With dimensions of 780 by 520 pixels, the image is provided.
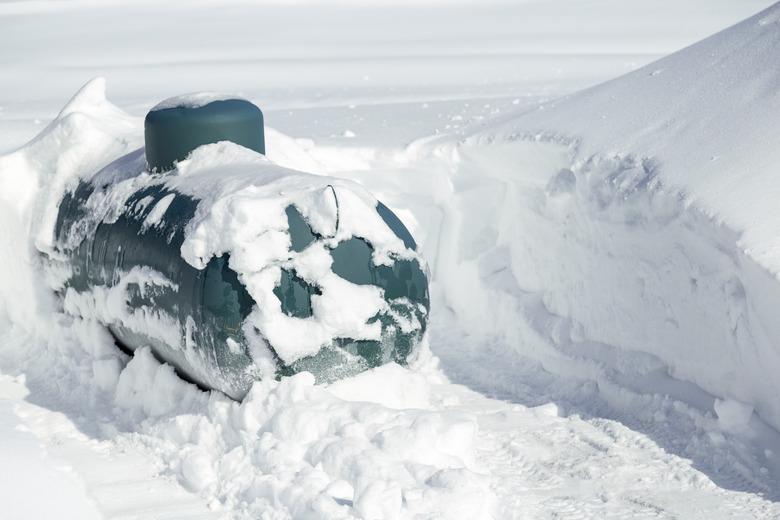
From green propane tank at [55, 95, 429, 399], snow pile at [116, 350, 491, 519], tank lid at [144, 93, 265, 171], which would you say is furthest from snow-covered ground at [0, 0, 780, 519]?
tank lid at [144, 93, 265, 171]

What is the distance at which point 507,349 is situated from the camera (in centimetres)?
693

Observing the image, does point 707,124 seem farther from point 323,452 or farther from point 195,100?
point 323,452

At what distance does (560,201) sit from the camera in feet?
23.2

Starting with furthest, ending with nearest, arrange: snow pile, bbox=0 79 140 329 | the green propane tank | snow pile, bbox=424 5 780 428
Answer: snow pile, bbox=0 79 140 329 → snow pile, bbox=424 5 780 428 → the green propane tank

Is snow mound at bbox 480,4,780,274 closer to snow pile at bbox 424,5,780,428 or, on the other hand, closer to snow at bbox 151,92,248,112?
snow pile at bbox 424,5,780,428

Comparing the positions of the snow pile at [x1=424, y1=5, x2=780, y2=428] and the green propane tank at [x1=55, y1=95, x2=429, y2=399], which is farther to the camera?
the snow pile at [x1=424, y1=5, x2=780, y2=428]

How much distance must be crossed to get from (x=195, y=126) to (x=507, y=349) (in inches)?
94.0

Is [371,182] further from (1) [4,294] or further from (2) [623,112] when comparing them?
(1) [4,294]

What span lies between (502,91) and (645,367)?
7.80m

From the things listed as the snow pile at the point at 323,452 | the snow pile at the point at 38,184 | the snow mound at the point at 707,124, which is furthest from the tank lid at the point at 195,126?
the snow mound at the point at 707,124

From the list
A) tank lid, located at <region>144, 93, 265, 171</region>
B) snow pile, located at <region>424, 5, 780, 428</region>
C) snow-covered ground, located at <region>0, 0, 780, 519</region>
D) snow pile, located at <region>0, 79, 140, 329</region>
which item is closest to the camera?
snow-covered ground, located at <region>0, 0, 780, 519</region>

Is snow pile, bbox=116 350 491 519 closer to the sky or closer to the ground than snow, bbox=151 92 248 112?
closer to the ground

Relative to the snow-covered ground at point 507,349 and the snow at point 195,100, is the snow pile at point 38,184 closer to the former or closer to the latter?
the snow-covered ground at point 507,349

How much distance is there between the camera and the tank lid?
6.17m
